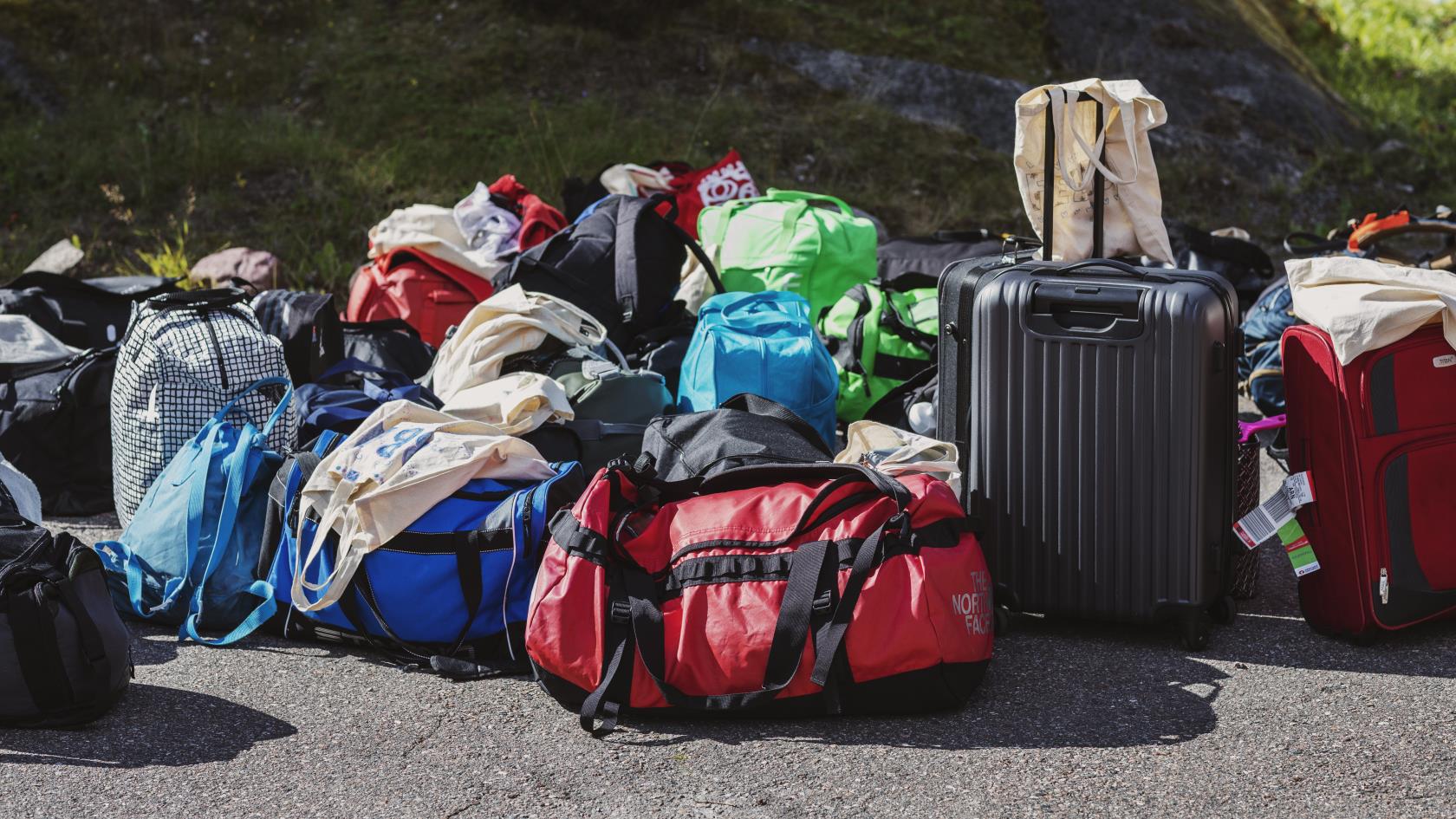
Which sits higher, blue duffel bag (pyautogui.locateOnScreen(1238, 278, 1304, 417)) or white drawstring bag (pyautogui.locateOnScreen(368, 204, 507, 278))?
white drawstring bag (pyautogui.locateOnScreen(368, 204, 507, 278))

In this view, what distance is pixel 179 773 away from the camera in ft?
9.07

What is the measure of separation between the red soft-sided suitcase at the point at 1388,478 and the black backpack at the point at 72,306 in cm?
410

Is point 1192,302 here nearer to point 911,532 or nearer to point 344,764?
point 911,532

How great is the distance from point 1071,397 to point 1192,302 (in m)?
0.37

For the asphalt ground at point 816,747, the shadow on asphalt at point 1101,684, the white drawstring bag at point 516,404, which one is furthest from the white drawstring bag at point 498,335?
the shadow on asphalt at point 1101,684

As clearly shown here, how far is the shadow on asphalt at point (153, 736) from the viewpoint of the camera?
9.27 feet

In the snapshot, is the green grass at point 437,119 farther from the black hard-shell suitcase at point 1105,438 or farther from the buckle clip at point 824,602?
the buckle clip at point 824,602

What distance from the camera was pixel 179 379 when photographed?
410 cm

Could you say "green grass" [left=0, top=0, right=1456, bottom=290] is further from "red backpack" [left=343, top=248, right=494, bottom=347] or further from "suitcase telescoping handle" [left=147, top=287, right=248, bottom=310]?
"suitcase telescoping handle" [left=147, top=287, right=248, bottom=310]

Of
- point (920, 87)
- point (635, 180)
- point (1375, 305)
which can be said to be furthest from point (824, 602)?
point (920, 87)

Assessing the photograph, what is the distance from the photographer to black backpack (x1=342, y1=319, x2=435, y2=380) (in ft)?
16.9

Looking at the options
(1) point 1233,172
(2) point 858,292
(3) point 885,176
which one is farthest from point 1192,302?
(1) point 1233,172

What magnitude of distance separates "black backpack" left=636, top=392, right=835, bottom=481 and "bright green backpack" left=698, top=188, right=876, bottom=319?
1808 millimetres

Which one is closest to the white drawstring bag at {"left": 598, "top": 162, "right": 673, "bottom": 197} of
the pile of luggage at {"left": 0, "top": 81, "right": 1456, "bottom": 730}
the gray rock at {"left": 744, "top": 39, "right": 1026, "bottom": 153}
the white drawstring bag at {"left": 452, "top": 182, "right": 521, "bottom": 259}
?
the white drawstring bag at {"left": 452, "top": 182, "right": 521, "bottom": 259}
